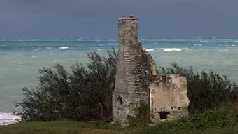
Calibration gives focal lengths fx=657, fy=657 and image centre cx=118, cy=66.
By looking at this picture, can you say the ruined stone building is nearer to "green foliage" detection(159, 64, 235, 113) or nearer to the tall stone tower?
the tall stone tower

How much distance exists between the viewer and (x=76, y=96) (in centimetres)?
3950

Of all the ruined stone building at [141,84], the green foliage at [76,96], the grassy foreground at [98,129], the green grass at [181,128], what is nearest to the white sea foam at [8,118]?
the green foliage at [76,96]

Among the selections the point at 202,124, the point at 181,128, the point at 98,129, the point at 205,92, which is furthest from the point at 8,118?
the point at 202,124

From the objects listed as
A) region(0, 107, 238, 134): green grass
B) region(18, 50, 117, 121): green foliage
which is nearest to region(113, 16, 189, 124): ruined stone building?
region(0, 107, 238, 134): green grass

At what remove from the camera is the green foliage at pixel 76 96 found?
37938 millimetres

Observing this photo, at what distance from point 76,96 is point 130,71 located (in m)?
9.99

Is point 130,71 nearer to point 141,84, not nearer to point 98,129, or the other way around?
point 141,84

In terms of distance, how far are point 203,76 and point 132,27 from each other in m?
11.4

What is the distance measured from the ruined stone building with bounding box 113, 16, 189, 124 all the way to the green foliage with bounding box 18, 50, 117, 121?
20.1 ft

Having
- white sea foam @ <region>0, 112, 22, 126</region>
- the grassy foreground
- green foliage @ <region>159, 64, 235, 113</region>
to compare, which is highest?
green foliage @ <region>159, 64, 235, 113</region>

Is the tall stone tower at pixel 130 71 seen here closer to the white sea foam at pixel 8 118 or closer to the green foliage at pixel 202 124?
the green foliage at pixel 202 124

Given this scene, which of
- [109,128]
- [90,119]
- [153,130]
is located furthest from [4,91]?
[153,130]

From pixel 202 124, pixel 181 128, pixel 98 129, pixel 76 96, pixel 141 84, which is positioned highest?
pixel 141 84

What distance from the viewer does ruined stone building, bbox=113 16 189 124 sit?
29.8 metres
